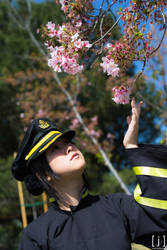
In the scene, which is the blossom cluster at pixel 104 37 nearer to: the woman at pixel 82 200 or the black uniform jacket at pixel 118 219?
the woman at pixel 82 200

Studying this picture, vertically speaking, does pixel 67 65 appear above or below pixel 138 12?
below

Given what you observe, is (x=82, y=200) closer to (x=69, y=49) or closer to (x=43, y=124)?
(x=43, y=124)

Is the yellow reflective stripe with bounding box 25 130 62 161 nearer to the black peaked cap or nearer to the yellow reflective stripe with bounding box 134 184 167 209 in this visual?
the black peaked cap

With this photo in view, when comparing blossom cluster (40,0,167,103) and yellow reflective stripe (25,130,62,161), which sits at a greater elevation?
blossom cluster (40,0,167,103)

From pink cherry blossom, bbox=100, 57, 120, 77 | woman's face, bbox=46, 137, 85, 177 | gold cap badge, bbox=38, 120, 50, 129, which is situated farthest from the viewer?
gold cap badge, bbox=38, 120, 50, 129

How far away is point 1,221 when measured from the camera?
9117 millimetres

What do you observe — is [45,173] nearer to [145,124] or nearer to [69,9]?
[69,9]

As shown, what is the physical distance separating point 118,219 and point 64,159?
43 centimetres

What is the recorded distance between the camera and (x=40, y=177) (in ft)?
5.43

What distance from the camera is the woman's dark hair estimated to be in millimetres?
1616

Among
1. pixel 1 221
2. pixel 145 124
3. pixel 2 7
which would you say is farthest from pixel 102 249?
pixel 2 7

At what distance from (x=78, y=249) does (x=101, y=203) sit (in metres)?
0.29

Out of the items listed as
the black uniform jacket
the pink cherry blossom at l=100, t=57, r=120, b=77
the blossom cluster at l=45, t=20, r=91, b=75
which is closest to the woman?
the black uniform jacket

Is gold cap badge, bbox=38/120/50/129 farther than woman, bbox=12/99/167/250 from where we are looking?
Yes
